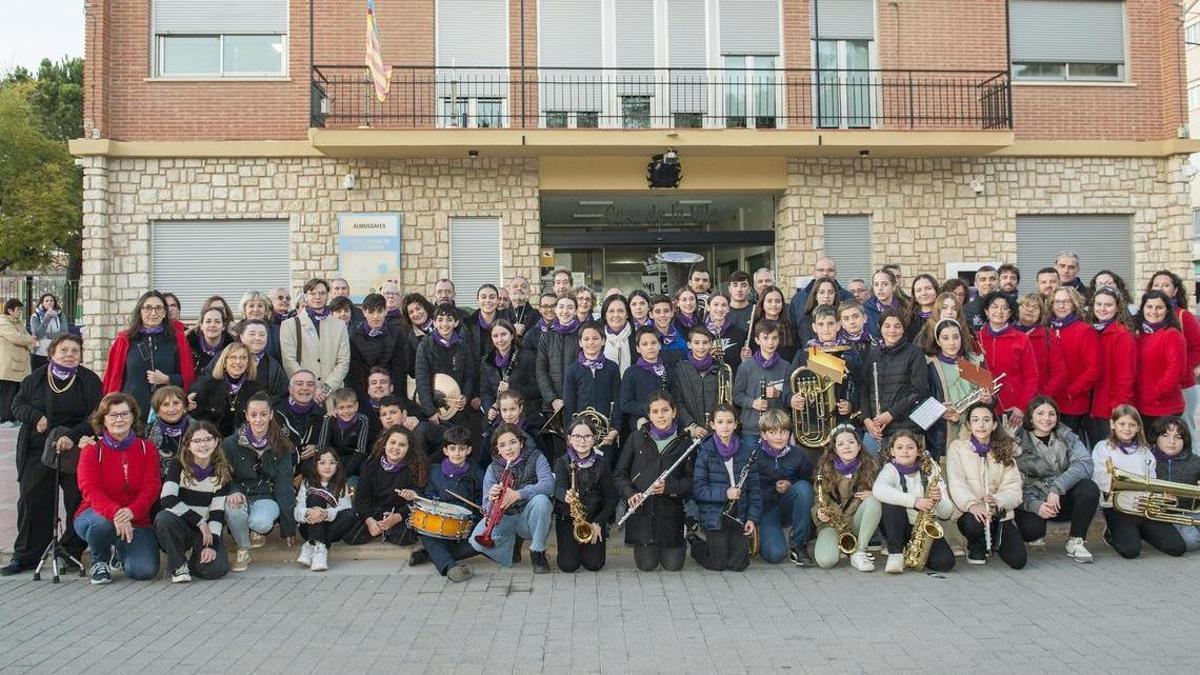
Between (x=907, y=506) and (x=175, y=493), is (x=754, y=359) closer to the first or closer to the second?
(x=907, y=506)

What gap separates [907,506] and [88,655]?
17.6 ft

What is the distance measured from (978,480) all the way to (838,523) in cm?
114

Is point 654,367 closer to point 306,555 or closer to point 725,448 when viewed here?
point 725,448

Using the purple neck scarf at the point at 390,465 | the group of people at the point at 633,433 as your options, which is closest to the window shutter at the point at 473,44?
the group of people at the point at 633,433

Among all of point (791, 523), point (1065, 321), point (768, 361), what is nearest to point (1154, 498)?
point (1065, 321)

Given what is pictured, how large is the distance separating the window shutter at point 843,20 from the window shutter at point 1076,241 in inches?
166

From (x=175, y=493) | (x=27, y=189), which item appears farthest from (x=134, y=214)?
(x=27, y=189)

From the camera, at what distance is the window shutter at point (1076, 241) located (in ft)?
50.4

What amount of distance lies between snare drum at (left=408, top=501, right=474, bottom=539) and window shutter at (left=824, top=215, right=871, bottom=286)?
398 inches

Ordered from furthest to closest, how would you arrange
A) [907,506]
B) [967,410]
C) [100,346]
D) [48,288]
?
1. [48,288]
2. [100,346]
3. [967,410]
4. [907,506]

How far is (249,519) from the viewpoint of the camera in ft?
22.5

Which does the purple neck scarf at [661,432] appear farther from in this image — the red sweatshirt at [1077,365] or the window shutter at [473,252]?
the window shutter at [473,252]

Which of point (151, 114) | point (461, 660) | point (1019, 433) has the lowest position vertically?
point (461, 660)

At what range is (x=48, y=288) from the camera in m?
19.5
